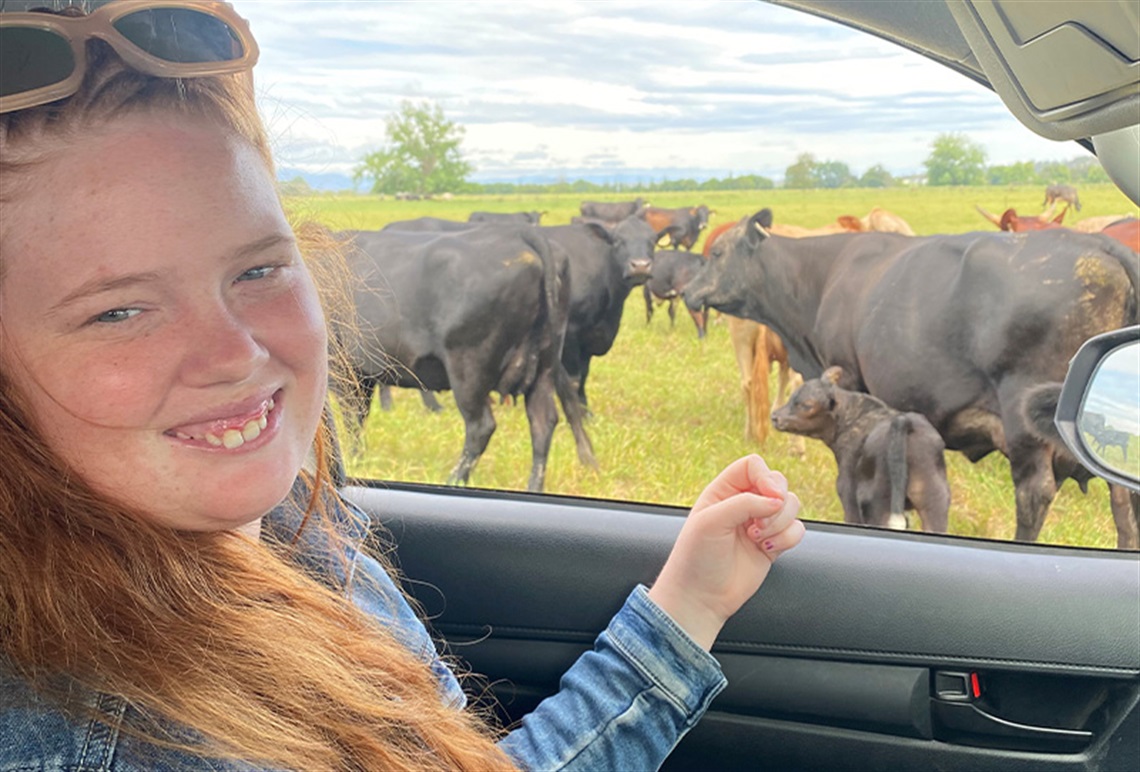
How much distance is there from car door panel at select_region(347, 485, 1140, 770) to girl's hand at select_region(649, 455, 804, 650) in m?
0.37

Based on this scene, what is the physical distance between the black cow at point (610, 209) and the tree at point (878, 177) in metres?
1.10

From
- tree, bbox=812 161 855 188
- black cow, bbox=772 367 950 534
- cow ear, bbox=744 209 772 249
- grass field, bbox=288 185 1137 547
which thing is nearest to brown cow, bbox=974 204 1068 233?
grass field, bbox=288 185 1137 547

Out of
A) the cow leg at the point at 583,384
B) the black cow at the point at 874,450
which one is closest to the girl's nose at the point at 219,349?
the black cow at the point at 874,450

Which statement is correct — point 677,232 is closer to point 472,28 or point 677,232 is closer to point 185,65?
point 472,28

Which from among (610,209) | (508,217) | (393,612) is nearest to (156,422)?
(393,612)

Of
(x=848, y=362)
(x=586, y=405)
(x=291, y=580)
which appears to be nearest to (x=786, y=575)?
(x=291, y=580)

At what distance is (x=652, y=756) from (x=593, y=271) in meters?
3.53

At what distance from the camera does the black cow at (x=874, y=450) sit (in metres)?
2.56

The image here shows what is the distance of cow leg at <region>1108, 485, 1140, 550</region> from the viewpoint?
2.14m

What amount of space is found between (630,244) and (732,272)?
558 millimetres

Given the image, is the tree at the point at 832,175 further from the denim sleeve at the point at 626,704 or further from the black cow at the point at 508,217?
the denim sleeve at the point at 626,704

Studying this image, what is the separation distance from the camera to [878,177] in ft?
11.9

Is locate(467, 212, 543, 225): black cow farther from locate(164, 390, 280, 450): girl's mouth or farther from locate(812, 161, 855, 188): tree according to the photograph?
locate(164, 390, 280, 450): girl's mouth

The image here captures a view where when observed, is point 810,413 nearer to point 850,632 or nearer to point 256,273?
point 850,632
